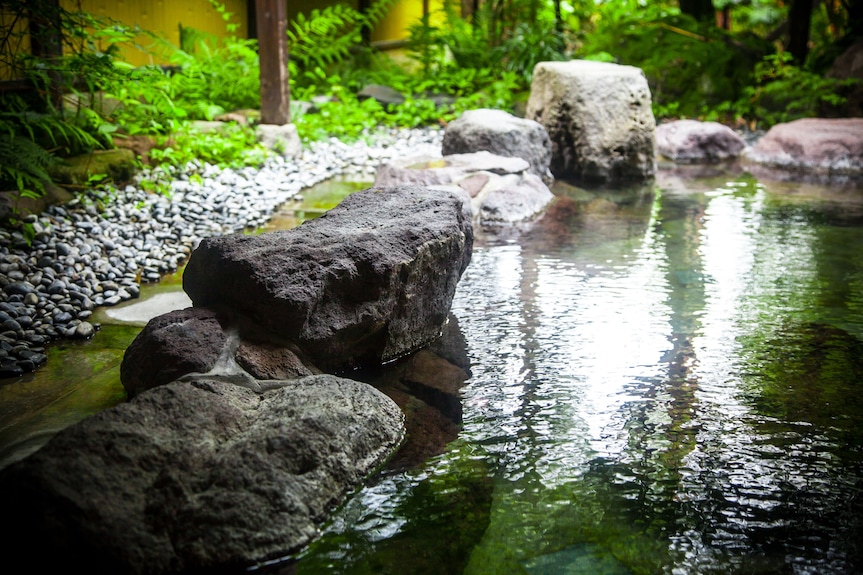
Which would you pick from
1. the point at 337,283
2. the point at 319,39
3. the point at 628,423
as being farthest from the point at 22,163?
the point at 319,39

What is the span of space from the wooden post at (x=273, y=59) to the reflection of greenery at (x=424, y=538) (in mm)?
6191

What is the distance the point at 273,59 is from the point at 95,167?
8.86 feet

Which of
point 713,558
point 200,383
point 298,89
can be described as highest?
point 298,89

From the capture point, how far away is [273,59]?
7.79 meters

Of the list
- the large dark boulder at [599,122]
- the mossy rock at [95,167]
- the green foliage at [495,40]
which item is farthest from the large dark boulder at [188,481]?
the green foliage at [495,40]

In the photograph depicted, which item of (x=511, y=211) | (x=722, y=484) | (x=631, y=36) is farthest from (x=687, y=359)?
(x=631, y=36)

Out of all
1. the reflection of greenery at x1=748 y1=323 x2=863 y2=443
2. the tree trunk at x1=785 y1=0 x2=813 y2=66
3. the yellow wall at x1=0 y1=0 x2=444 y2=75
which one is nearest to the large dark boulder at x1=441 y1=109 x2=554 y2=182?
the yellow wall at x1=0 y1=0 x2=444 y2=75

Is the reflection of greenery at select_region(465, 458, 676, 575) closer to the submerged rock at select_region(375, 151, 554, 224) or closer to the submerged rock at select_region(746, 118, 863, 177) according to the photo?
the submerged rock at select_region(375, 151, 554, 224)

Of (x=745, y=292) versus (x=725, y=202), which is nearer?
(x=745, y=292)

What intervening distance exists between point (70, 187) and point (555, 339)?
3.72 metres

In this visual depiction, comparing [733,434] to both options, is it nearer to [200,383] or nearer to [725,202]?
[200,383]

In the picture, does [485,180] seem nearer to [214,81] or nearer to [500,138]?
[500,138]

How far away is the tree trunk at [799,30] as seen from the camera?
11875 millimetres

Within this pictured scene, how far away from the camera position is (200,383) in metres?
2.57
